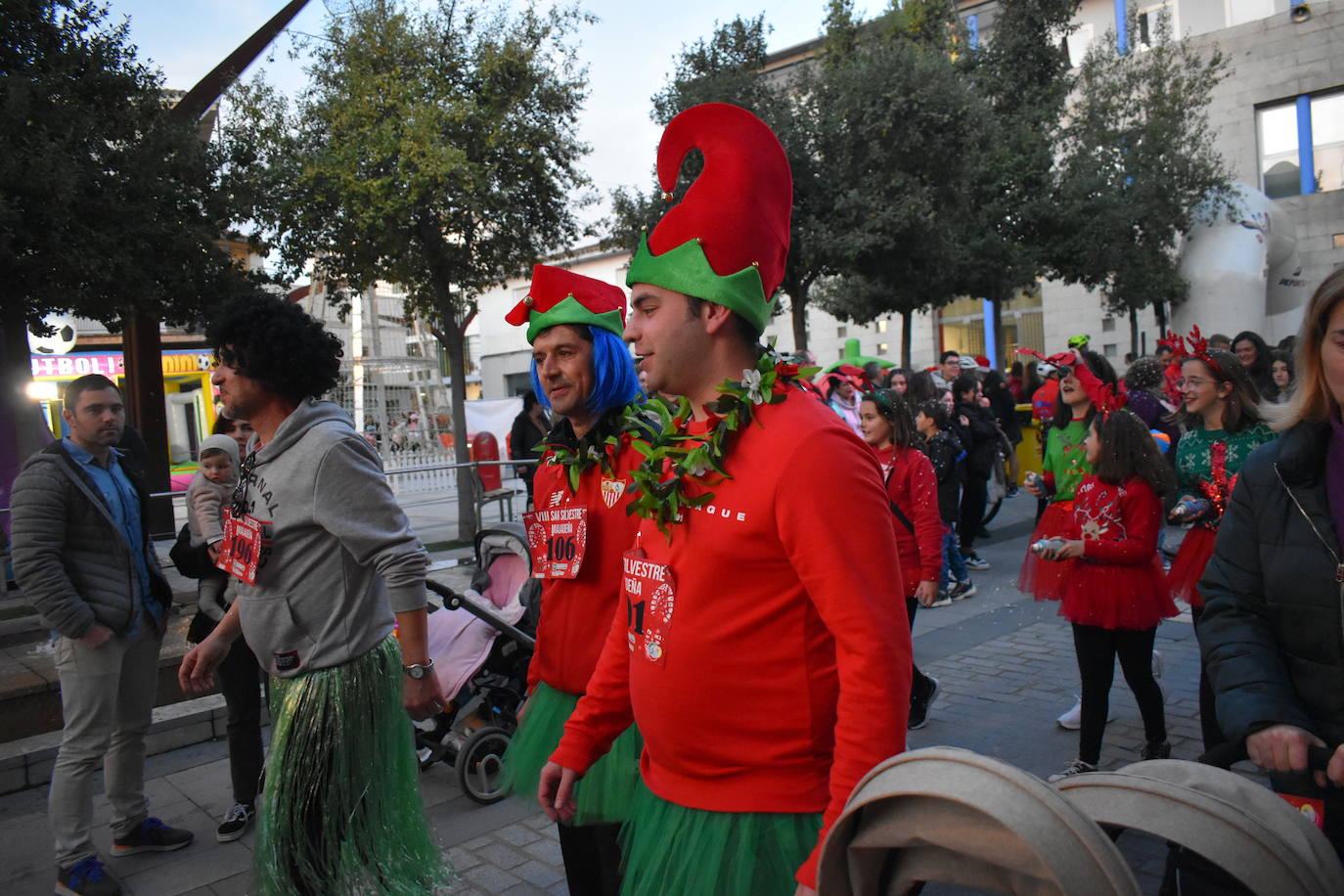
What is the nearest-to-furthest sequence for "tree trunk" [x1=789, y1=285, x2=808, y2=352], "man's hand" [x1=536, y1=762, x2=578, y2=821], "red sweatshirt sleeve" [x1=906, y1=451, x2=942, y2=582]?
"man's hand" [x1=536, y1=762, x2=578, y2=821]
"red sweatshirt sleeve" [x1=906, y1=451, x2=942, y2=582]
"tree trunk" [x1=789, y1=285, x2=808, y2=352]

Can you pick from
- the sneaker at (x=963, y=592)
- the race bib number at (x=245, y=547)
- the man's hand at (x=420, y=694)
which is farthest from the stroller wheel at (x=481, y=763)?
the sneaker at (x=963, y=592)

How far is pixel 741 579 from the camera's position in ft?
5.67

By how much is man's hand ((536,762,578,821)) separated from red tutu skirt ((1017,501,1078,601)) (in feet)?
9.98

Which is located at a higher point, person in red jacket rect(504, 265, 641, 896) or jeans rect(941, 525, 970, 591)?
person in red jacket rect(504, 265, 641, 896)

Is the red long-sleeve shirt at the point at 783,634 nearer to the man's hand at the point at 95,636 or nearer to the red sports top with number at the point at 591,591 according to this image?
the red sports top with number at the point at 591,591

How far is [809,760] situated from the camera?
1.70 metres

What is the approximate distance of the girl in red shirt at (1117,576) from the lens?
13.5 feet

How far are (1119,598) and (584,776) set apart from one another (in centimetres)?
283

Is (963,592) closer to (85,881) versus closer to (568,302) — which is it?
(568,302)

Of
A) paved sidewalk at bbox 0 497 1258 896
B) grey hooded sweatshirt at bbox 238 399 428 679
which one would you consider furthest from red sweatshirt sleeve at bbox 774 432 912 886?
paved sidewalk at bbox 0 497 1258 896

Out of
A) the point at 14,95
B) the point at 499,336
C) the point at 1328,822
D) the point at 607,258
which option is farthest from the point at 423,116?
the point at 499,336

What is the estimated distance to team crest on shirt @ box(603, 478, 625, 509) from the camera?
8.71 ft

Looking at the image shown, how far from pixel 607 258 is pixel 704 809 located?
133ft

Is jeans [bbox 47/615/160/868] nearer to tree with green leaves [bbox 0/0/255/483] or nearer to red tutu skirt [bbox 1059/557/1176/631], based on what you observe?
tree with green leaves [bbox 0/0/255/483]
